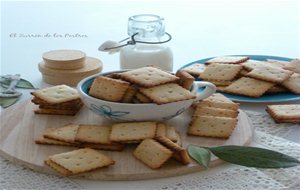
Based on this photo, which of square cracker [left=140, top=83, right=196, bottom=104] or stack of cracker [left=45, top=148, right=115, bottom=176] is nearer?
stack of cracker [left=45, top=148, right=115, bottom=176]

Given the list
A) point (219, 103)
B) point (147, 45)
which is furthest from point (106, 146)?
point (147, 45)

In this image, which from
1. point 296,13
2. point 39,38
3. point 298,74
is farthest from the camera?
point 296,13

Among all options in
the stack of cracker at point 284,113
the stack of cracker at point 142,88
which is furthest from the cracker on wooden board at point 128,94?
the stack of cracker at point 284,113

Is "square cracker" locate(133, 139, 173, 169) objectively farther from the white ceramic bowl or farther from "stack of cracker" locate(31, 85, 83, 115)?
"stack of cracker" locate(31, 85, 83, 115)

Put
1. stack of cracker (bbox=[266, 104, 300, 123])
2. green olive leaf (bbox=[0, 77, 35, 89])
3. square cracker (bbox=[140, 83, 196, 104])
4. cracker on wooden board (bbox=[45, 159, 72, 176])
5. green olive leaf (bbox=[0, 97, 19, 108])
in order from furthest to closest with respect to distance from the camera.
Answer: green olive leaf (bbox=[0, 77, 35, 89]), green olive leaf (bbox=[0, 97, 19, 108]), stack of cracker (bbox=[266, 104, 300, 123]), square cracker (bbox=[140, 83, 196, 104]), cracker on wooden board (bbox=[45, 159, 72, 176])

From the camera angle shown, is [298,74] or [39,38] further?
[39,38]

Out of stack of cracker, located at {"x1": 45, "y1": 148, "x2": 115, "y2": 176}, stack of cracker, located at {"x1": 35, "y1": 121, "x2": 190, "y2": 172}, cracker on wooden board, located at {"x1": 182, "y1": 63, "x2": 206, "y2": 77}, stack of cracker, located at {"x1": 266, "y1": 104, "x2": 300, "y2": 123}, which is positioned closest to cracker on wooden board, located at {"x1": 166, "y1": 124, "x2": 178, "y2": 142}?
stack of cracker, located at {"x1": 35, "y1": 121, "x2": 190, "y2": 172}

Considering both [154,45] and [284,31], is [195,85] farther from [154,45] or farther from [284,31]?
[284,31]

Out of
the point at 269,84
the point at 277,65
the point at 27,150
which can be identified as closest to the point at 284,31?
the point at 277,65
